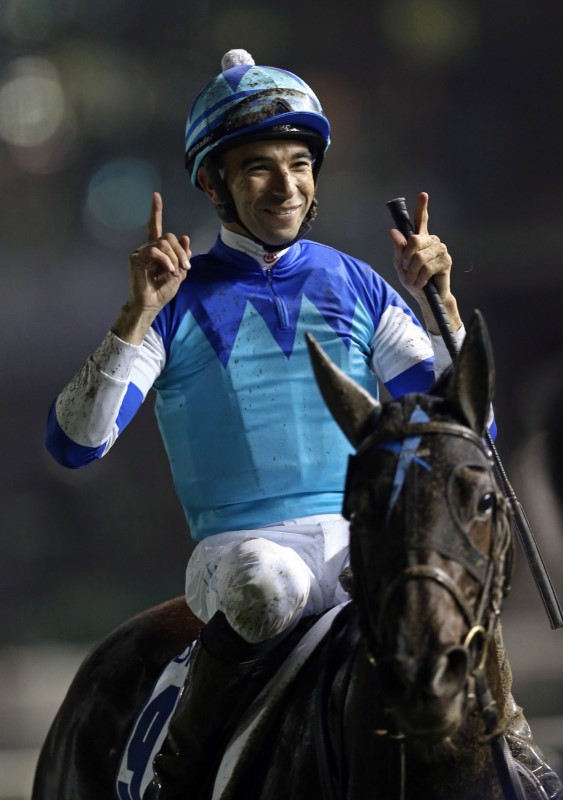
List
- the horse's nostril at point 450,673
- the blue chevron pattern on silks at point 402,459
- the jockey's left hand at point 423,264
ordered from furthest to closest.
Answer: the jockey's left hand at point 423,264, the blue chevron pattern on silks at point 402,459, the horse's nostril at point 450,673

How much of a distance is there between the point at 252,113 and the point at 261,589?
0.88 metres

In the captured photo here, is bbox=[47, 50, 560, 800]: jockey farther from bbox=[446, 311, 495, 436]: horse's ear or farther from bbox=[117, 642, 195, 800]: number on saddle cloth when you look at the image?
bbox=[446, 311, 495, 436]: horse's ear

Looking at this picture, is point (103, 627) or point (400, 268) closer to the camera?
point (400, 268)

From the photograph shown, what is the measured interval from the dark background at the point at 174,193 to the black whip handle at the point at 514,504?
285cm

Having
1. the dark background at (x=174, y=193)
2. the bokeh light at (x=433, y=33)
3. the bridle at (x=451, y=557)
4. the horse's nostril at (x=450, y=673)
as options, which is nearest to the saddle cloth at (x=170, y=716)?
the bridle at (x=451, y=557)

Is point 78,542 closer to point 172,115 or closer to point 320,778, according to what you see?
point 172,115

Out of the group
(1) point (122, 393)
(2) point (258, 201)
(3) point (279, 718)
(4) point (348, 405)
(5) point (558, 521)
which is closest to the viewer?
(4) point (348, 405)

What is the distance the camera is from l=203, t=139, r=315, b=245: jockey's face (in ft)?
7.06

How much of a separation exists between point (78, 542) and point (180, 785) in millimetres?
3359

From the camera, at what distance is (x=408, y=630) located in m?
1.23

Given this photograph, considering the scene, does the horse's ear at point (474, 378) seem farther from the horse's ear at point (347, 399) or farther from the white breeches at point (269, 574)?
the white breeches at point (269, 574)

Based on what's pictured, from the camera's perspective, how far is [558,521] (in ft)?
14.9

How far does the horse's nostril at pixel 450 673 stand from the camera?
A: 1211mm

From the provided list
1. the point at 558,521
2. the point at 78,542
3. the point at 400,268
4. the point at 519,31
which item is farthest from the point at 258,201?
the point at 519,31
